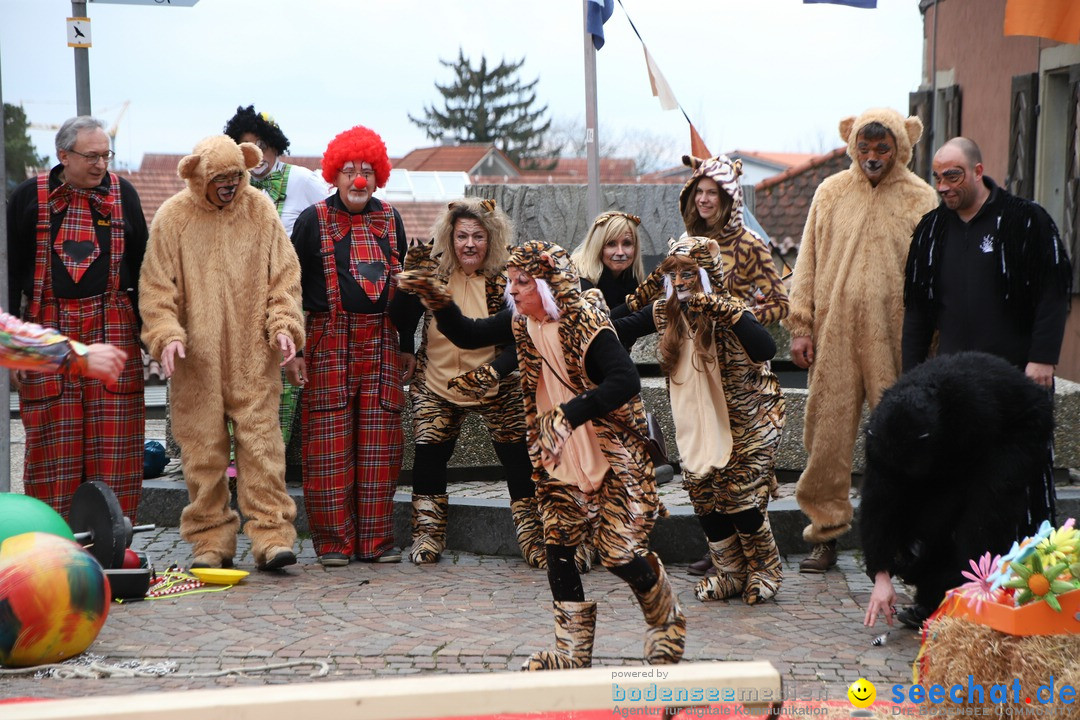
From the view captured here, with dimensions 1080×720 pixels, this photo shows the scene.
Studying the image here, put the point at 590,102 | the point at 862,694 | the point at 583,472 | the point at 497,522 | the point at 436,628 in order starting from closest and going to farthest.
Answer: the point at 862,694 → the point at 583,472 → the point at 436,628 → the point at 497,522 → the point at 590,102

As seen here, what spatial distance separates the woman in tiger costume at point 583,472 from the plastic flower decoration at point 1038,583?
1.19 meters

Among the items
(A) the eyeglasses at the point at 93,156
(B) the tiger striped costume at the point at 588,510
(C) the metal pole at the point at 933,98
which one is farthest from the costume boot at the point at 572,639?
(C) the metal pole at the point at 933,98

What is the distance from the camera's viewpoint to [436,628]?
549 centimetres

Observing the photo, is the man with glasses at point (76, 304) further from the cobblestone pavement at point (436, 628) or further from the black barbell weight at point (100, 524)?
the cobblestone pavement at point (436, 628)

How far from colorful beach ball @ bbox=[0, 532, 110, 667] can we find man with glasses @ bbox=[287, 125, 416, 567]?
177cm

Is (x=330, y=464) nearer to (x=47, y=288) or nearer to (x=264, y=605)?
(x=264, y=605)

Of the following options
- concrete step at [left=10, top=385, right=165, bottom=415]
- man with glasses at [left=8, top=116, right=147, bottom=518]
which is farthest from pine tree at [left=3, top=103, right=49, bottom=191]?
man with glasses at [left=8, top=116, right=147, bottom=518]

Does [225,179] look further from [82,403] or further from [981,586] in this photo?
[981,586]

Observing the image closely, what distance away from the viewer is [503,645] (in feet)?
A: 17.0

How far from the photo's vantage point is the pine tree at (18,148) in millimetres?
29203

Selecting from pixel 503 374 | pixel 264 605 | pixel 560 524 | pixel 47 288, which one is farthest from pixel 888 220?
pixel 47 288

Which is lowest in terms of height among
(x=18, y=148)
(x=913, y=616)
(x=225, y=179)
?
(x=913, y=616)

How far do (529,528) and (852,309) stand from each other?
6.69ft

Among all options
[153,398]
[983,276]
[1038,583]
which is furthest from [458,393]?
[153,398]
